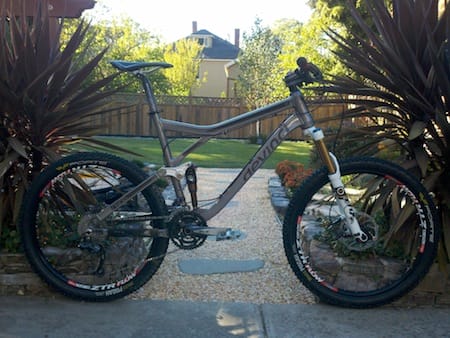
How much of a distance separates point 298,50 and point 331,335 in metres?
20.6

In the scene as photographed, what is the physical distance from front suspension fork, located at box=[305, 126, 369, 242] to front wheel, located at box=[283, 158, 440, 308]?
0.04 metres

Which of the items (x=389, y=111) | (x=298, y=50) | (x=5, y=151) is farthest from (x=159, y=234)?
(x=298, y=50)

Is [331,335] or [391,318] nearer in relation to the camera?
[331,335]

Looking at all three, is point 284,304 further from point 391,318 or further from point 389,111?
point 389,111

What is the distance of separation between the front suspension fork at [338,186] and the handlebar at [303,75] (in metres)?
0.31

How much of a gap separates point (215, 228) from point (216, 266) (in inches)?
37.5

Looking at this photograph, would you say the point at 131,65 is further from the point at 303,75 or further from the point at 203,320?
the point at 203,320

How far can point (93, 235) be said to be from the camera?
3.53 meters

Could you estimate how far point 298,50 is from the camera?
890 inches

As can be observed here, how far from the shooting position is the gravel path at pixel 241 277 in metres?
3.71

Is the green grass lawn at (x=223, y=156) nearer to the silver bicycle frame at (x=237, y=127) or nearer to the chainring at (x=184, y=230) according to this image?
the silver bicycle frame at (x=237, y=127)

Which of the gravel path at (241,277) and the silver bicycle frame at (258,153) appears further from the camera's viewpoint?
the gravel path at (241,277)

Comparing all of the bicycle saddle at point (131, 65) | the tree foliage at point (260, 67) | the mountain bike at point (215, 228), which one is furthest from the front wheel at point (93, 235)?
the tree foliage at point (260, 67)

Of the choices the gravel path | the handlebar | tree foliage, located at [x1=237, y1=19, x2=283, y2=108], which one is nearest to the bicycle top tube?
the handlebar
